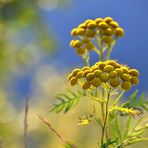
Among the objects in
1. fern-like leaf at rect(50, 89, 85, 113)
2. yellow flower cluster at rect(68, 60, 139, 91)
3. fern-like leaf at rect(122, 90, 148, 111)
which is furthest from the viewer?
fern-like leaf at rect(50, 89, 85, 113)

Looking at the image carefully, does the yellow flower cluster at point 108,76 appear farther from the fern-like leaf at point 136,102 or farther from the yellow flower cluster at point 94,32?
the yellow flower cluster at point 94,32

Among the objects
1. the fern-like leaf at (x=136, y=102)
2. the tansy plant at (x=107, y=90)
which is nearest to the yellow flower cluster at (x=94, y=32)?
the tansy plant at (x=107, y=90)

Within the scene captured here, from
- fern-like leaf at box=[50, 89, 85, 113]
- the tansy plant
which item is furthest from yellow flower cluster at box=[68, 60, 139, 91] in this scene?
fern-like leaf at box=[50, 89, 85, 113]

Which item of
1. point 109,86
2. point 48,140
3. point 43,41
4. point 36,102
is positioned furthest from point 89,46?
point 36,102

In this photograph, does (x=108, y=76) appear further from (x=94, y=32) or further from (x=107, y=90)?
(x=94, y=32)

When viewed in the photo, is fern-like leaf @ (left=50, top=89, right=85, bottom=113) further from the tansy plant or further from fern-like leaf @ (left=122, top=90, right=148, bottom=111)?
fern-like leaf @ (left=122, top=90, right=148, bottom=111)

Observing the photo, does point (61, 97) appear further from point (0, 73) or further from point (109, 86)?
point (0, 73)

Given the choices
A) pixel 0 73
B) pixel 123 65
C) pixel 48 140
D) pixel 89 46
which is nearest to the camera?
pixel 123 65
